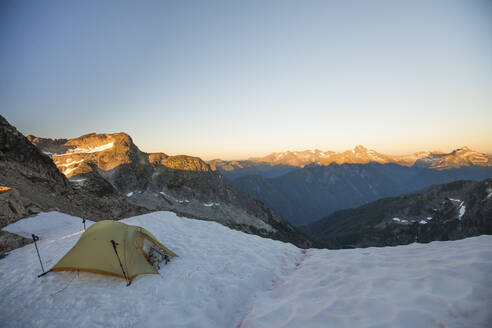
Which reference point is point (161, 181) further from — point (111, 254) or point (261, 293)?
point (261, 293)

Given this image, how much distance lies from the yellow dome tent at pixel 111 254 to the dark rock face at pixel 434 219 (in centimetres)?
16944

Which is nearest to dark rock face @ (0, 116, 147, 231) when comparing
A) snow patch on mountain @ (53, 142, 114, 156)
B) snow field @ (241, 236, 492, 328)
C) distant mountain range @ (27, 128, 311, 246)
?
snow field @ (241, 236, 492, 328)

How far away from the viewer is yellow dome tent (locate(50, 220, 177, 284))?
786cm

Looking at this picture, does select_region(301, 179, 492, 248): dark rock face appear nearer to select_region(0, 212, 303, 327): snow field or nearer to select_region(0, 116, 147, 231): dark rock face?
select_region(0, 116, 147, 231): dark rock face

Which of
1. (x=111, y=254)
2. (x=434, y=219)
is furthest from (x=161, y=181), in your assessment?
(x=434, y=219)

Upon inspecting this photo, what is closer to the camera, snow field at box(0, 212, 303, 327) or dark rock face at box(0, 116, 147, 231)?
snow field at box(0, 212, 303, 327)

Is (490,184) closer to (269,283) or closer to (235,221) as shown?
(235,221)

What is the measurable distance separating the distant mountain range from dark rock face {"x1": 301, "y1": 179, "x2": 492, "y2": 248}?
219 ft

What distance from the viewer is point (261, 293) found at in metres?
7.46

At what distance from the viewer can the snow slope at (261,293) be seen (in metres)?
4.45

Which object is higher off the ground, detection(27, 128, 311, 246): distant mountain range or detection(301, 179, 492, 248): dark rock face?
detection(27, 128, 311, 246): distant mountain range

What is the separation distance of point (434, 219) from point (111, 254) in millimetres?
213533

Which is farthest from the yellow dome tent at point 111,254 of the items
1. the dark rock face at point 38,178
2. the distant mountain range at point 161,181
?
the distant mountain range at point 161,181

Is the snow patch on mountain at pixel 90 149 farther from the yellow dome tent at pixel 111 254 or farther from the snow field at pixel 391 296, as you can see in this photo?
the snow field at pixel 391 296
